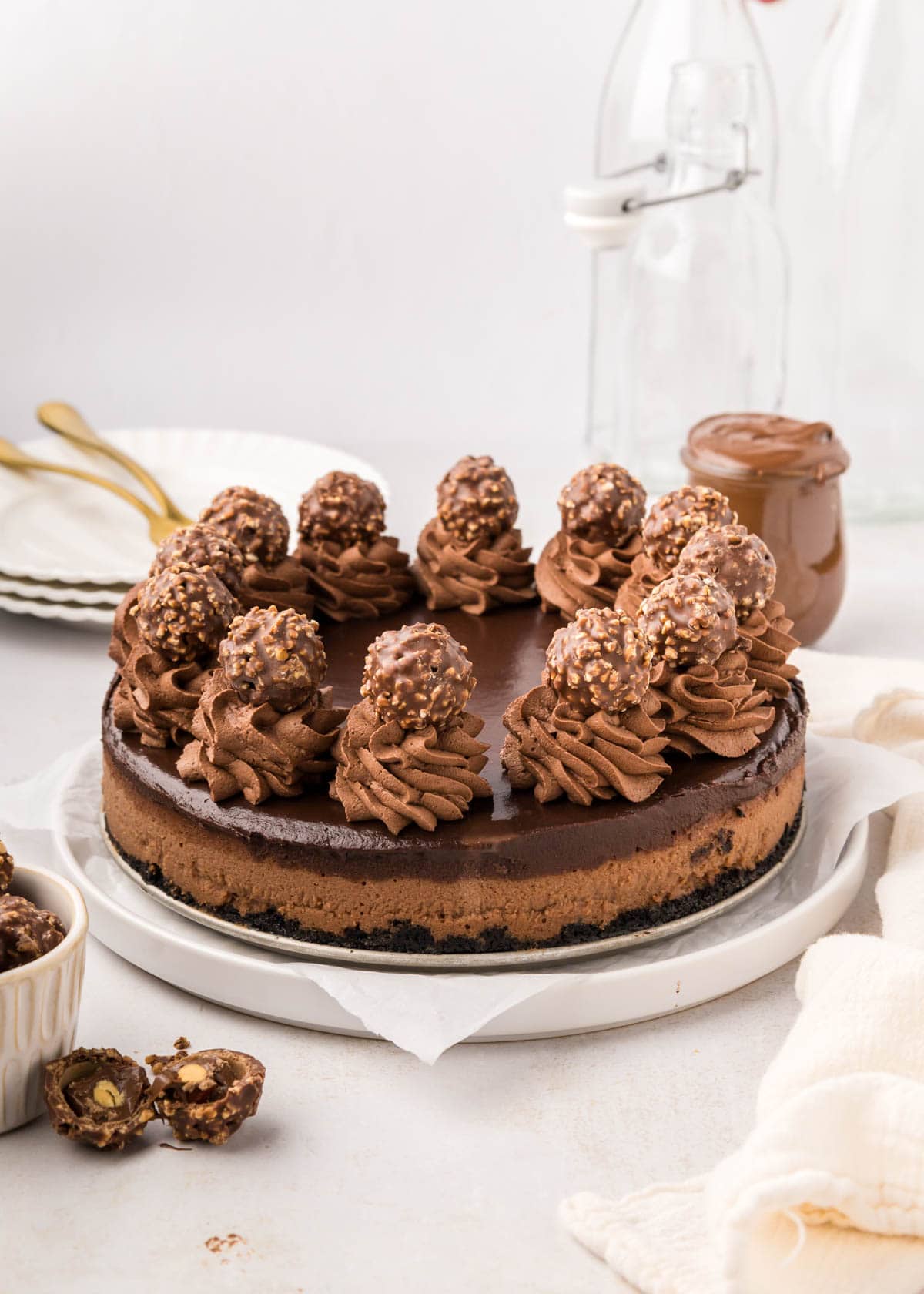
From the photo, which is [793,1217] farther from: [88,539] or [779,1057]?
[88,539]

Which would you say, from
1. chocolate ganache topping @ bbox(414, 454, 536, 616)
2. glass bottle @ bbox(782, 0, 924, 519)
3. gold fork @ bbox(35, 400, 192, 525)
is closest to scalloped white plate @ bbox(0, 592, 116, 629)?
gold fork @ bbox(35, 400, 192, 525)

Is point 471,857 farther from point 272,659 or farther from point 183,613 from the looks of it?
point 183,613

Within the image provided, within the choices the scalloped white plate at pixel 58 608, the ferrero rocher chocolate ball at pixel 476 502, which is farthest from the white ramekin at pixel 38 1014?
the scalloped white plate at pixel 58 608

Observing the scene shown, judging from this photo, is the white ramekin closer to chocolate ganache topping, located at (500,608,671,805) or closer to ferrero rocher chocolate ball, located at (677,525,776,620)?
chocolate ganache topping, located at (500,608,671,805)

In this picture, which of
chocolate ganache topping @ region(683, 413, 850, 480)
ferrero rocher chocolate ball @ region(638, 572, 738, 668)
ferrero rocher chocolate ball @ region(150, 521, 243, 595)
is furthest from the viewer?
chocolate ganache topping @ region(683, 413, 850, 480)

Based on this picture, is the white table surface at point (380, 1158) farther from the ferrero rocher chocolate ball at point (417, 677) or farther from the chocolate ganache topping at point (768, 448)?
the chocolate ganache topping at point (768, 448)

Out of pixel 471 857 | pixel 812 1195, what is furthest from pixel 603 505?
pixel 812 1195

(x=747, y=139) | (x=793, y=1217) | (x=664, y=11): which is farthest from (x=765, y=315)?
(x=793, y=1217)
